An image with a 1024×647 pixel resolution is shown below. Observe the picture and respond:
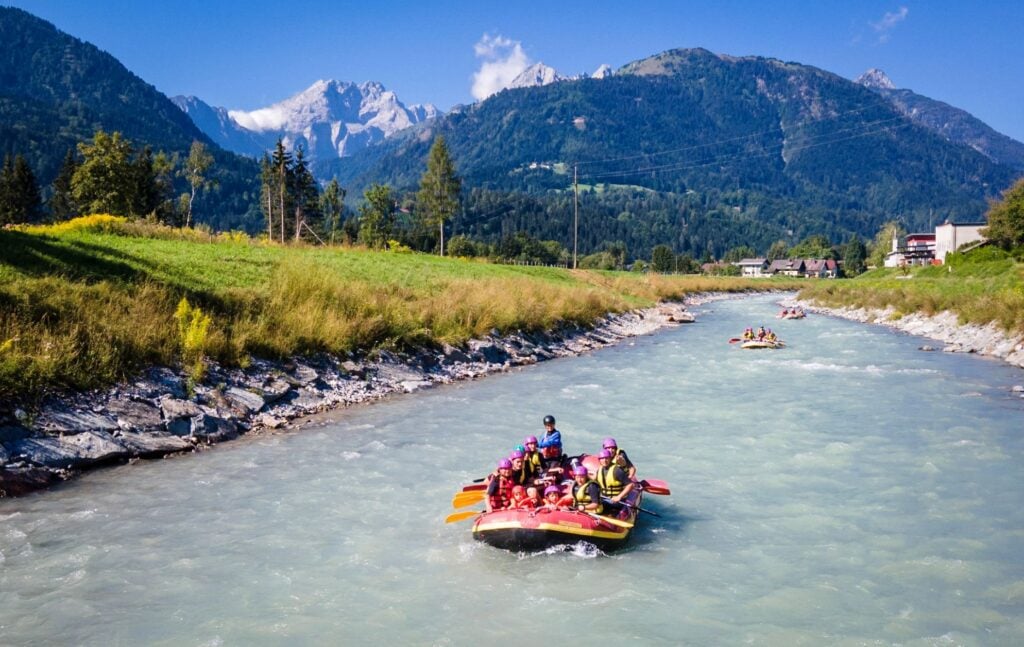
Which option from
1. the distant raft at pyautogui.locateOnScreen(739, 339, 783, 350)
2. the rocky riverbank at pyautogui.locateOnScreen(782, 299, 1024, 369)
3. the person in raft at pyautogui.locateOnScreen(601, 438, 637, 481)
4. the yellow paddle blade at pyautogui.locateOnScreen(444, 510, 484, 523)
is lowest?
the yellow paddle blade at pyautogui.locateOnScreen(444, 510, 484, 523)

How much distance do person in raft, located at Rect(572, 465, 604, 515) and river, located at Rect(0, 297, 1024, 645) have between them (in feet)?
1.82

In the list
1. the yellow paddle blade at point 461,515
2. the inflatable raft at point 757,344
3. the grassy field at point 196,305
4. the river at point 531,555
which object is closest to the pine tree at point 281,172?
the grassy field at point 196,305

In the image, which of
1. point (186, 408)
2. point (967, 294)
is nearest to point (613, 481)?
point (186, 408)

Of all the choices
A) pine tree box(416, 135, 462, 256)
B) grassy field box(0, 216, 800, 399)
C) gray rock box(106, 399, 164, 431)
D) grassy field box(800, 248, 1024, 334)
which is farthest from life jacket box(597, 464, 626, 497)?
pine tree box(416, 135, 462, 256)

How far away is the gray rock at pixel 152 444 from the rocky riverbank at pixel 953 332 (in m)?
25.3

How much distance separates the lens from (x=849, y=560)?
895cm

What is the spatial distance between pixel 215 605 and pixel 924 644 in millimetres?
7643

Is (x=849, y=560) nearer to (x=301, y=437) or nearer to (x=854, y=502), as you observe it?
(x=854, y=502)

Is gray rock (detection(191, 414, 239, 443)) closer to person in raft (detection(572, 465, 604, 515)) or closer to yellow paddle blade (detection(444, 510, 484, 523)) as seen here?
yellow paddle blade (detection(444, 510, 484, 523))

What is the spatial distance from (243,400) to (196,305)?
3564 millimetres

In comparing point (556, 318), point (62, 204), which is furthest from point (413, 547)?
point (62, 204)

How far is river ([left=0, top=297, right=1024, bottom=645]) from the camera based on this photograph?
734 centimetres

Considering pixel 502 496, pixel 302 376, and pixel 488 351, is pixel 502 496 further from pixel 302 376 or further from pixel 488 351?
pixel 488 351

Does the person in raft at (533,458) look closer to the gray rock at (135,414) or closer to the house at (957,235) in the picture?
the gray rock at (135,414)
